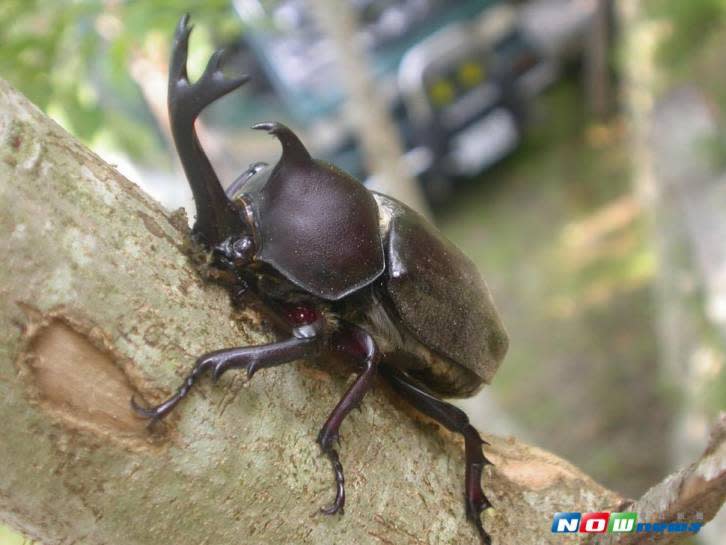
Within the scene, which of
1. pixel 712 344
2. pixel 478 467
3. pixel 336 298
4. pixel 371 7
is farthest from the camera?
pixel 371 7

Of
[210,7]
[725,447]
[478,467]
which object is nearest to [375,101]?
[210,7]

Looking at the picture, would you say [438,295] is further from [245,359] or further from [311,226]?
[245,359]

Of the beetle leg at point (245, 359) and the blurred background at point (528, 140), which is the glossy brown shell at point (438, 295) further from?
the blurred background at point (528, 140)

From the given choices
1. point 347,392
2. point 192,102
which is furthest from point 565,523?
point 192,102

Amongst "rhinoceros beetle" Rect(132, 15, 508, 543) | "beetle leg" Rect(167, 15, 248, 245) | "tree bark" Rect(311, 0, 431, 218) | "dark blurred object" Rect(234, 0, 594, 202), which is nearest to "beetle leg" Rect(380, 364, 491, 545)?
"rhinoceros beetle" Rect(132, 15, 508, 543)

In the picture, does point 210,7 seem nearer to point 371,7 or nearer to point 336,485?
point 336,485

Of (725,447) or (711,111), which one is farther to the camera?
(711,111)

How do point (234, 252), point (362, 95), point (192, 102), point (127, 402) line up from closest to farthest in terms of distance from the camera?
point (127, 402), point (192, 102), point (234, 252), point (362, 95)
